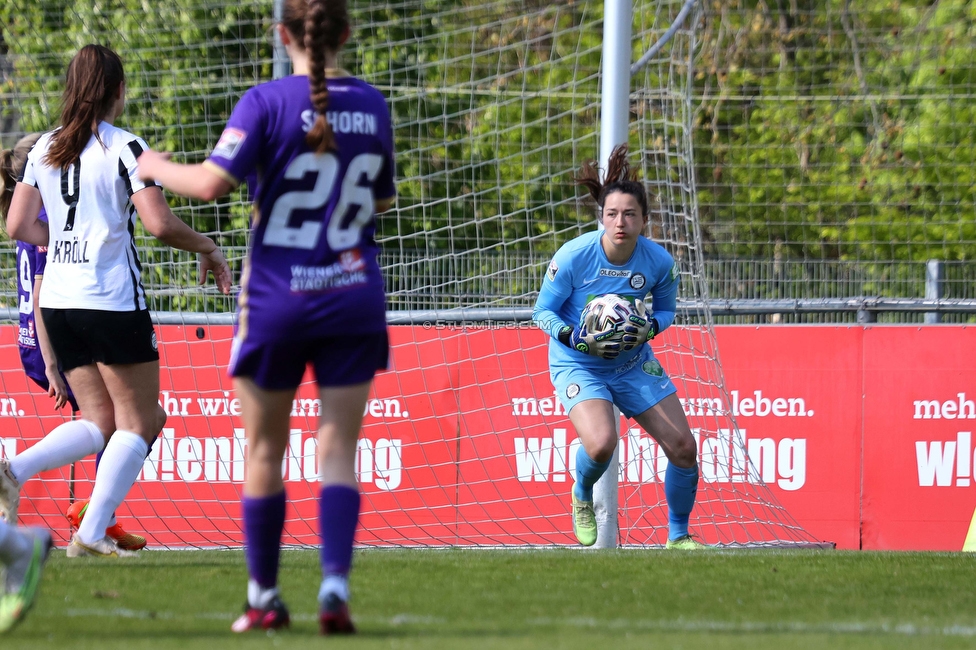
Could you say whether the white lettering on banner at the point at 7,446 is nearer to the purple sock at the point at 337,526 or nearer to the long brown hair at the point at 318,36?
the purple sock at the point at 337,526

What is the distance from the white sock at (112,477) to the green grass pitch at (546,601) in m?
0.16

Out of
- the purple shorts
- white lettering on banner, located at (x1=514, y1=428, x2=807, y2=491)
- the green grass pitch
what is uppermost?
the purple shorts

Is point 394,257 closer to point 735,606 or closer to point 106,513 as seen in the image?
point 106,513

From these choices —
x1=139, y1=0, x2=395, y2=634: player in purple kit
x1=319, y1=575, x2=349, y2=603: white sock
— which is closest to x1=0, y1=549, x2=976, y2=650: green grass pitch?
x1=319, y1=575, x2=349, y2=603: white sock

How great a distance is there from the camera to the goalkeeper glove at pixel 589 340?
5.93 m

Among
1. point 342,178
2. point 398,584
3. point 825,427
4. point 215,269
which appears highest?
point 342,178

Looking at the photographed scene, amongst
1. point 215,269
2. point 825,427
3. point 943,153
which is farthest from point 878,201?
point 215,269

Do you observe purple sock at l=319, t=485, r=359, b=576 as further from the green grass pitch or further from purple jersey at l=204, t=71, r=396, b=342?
purple jersey at l=204, t=71, r=396, b=342

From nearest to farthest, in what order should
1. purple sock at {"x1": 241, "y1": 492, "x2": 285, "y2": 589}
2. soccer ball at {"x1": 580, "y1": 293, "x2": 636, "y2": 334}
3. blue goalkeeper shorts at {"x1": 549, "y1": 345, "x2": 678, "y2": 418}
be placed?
purple sock at {"x1": 241, "y1": 492, "x2": 285, "y2": 589} < soccer ball at {"x1": 580, "y1": 293, "x2": 636, "y2": 334} < blue goalkeeper shorts at {"x1": 549, "y1": 345, "x2": 678, "y2": 418}

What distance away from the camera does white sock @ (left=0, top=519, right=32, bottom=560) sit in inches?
127

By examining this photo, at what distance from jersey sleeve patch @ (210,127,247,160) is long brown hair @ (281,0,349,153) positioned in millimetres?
177

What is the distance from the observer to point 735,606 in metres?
4.07

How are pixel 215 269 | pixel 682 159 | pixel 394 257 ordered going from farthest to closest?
pixel 394 257
pixel 682 159
pixel 215 269

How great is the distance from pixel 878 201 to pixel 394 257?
7.27 m
